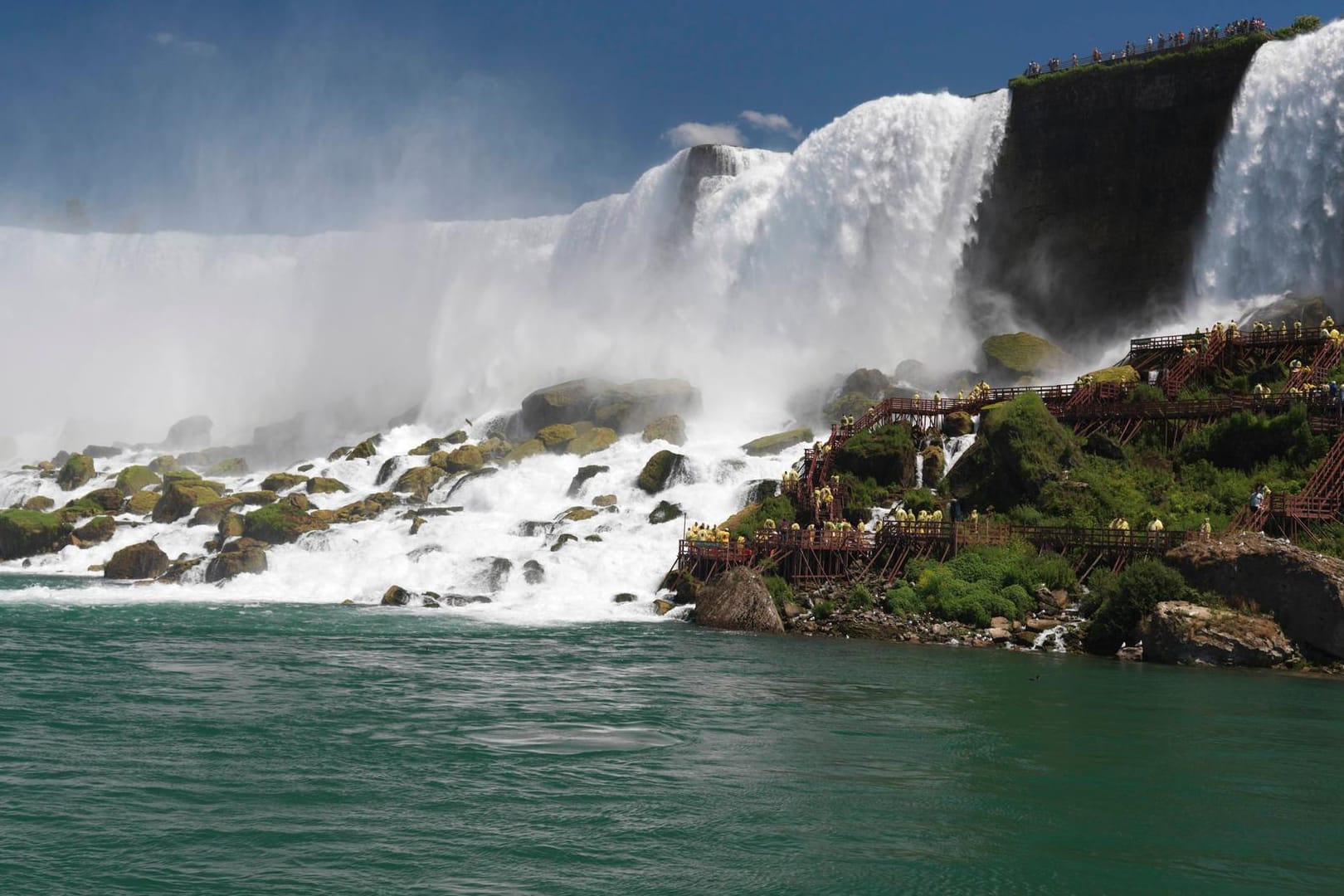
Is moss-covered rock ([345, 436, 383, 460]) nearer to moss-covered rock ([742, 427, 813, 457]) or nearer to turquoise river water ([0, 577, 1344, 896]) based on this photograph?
moss-covered rock ([742, 427, 813, 457])

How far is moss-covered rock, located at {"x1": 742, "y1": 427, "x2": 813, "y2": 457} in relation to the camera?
155 ft

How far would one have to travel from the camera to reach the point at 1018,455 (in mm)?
34188

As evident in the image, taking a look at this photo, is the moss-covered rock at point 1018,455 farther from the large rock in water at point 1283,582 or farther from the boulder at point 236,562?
the boulder at point 236,562

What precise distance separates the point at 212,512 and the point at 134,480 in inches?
437

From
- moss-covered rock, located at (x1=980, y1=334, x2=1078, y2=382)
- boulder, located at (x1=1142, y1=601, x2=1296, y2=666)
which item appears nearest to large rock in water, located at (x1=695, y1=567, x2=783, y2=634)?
boulder, located at (x1=1142, y1=601, x2=1296, y2=666)

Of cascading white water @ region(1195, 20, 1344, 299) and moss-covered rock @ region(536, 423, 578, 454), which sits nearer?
cascading white water @ region(1195, 20, 1344, 299)

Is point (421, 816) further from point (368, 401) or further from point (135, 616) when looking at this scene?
point (368, 401)

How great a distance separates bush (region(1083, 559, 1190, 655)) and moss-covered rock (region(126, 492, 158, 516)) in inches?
1614

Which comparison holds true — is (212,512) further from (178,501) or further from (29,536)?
(29,536)

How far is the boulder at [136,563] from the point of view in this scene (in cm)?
4156

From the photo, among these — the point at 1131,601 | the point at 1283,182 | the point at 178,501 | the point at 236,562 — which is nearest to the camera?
the point at 1131,601

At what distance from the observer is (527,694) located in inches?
743

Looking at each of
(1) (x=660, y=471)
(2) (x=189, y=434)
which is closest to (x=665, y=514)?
(1) (x=660, y=471)

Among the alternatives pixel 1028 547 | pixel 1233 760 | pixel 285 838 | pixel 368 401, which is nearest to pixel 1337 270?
pixel 1028 547
